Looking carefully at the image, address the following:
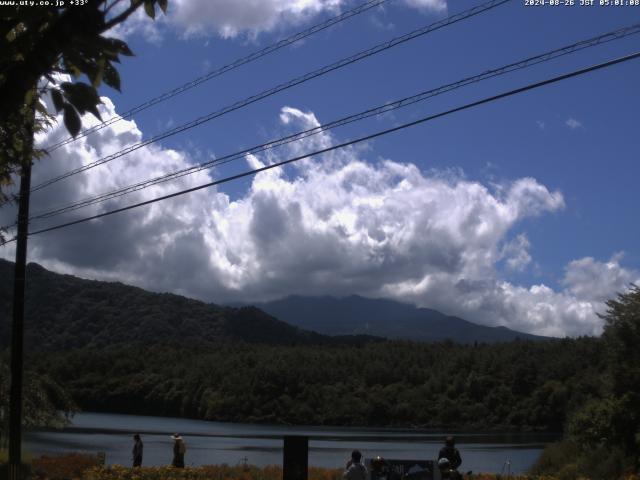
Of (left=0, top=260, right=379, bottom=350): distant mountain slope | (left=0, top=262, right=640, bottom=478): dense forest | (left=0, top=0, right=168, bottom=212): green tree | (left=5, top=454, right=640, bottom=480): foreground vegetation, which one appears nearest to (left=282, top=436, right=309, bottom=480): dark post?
(left=5, top=454, right=640, bottom=480): foreground vegetation

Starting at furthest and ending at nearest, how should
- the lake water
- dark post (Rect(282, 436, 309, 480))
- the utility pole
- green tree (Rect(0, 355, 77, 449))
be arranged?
the lake water → green tree (Rect(0, 355, 77, 449)) → the utility pole → dark post (Rect(282, 436, 309, 480))

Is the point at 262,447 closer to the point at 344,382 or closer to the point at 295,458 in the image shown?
the point at 295,458

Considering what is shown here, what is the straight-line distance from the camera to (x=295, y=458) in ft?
53.4

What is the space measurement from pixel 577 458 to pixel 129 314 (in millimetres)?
158942

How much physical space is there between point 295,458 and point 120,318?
165645mm

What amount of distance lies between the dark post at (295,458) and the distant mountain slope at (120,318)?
449ft

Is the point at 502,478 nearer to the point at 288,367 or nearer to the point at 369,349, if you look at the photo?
the point at 288,367

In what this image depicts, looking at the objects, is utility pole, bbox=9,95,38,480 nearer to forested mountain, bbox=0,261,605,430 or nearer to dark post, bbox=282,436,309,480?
dark post, bbox=282,436,309,480

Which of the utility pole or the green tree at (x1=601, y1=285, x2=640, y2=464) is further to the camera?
the green tree at (x1=601, y1=285, x2=640, y2=464)

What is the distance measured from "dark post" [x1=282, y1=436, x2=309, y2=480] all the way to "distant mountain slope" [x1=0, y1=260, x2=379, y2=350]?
13688 centimetres

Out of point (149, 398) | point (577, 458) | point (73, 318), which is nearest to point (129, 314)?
point (73, 318)

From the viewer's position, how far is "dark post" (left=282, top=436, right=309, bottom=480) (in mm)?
16172

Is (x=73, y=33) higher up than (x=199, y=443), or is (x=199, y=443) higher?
(x=73, y=33)

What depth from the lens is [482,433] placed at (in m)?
84.2
